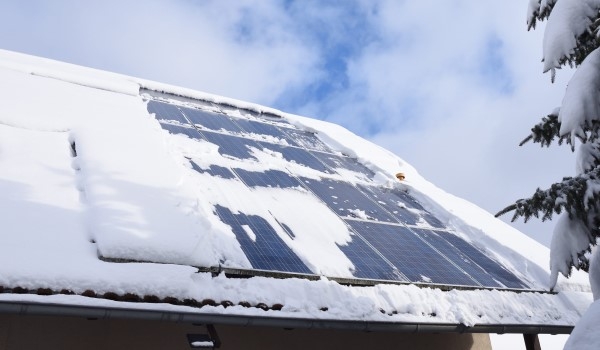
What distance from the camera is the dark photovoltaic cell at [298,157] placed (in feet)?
28.9

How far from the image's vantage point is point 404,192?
9.53 m

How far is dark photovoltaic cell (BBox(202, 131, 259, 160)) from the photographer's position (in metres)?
7.87

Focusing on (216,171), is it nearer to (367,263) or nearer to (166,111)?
(367,263)

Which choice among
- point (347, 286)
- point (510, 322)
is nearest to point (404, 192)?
point (510, 322)

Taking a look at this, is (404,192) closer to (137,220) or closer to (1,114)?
(137,220)

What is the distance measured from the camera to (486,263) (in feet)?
24.6

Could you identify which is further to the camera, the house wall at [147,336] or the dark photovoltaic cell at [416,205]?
the dark photovoltaic cell at [416,205]

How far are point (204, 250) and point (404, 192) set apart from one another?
549cm

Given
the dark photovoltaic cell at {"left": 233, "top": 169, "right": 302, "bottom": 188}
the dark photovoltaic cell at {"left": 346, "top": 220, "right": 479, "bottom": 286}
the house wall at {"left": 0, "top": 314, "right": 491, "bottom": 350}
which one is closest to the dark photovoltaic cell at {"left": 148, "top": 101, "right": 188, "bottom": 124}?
the dark photovoltaic cell at {"left": 233, "top": 169, "right": 302, "bottom": 188}

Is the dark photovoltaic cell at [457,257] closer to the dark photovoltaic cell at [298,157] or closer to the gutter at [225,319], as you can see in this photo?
the gutter at [225,319]

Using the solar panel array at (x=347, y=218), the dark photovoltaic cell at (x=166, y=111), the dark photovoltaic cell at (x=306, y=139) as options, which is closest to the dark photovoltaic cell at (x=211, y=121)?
the solar panel array at (x=347, y=218)

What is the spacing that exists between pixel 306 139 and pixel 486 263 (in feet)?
15.2

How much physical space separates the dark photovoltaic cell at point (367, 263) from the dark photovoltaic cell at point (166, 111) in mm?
3959

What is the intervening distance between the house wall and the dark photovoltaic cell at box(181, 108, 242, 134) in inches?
163
